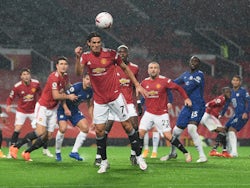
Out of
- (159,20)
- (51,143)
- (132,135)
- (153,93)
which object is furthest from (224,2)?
(132,135)

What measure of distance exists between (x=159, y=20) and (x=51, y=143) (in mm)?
7492

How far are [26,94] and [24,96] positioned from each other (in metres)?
0.11

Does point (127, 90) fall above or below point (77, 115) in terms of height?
above

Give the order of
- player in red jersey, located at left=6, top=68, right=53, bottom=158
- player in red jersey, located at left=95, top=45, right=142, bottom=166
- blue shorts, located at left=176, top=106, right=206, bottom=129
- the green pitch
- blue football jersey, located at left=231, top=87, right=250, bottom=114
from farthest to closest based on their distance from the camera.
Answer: blue football jersey, located at left=231, top=87, right=250, bottom=114
player in red jersey, located at left=6, top=68, right=53, bottom=158
blue shorts, located at left=176, top=106, right=206, bottom=129
player in red jersey, located at left=95, top=45, right=142, bottom=166
the green pitch

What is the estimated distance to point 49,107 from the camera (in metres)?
13.5

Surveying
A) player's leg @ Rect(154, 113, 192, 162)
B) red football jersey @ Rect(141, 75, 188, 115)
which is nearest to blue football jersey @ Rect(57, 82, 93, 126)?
red football jersey @ Rect(141, 75, 188, 115)

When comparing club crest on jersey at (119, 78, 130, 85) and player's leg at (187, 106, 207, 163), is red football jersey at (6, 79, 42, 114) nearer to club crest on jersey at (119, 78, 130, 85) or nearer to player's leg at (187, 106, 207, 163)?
club crest on jersey at (119, 78, 130, 85)

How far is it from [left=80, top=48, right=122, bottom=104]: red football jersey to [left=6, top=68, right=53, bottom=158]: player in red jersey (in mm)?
5727

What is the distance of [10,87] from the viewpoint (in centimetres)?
2211

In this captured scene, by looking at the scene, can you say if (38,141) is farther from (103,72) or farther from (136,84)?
(136,84)

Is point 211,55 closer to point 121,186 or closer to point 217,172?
point 217,172

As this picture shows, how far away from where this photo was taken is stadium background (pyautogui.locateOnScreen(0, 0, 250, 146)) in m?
23.0

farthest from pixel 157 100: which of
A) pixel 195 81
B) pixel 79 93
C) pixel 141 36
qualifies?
pixel 141 36

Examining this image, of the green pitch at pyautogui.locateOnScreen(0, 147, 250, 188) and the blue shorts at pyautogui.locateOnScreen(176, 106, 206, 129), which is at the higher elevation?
the blue shorts at pyautogui.locateOnScreen(176, 106, 206, 129)
